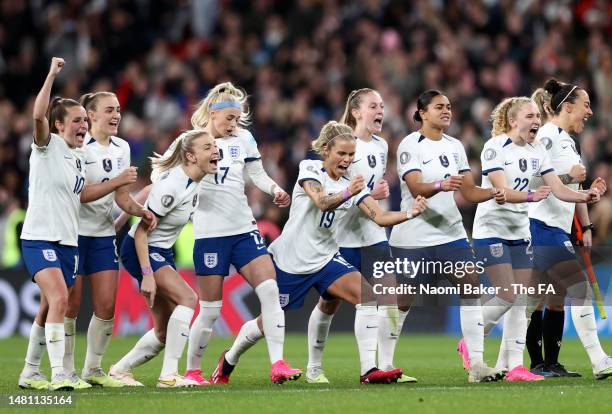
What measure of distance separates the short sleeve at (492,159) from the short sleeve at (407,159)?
1.95 ft

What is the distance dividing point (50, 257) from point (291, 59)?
40.8 feet

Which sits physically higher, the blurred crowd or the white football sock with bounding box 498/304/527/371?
the blurred crowd

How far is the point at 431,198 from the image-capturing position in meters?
10.6

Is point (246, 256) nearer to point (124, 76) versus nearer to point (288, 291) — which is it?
point (288, 291)

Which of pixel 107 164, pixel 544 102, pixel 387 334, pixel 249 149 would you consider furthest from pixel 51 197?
pixel 544 102

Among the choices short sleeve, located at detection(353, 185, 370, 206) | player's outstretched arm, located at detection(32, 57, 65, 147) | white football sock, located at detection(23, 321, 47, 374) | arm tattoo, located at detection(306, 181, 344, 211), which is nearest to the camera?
player's outstretched arm, located at detection(32, 57, 65, 147)

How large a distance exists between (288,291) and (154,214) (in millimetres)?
1295

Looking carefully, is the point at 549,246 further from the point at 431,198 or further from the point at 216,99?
the point at 216,99

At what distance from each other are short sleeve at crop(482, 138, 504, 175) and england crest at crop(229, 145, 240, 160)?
6.88 feet

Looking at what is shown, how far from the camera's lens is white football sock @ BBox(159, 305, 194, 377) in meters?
10.1

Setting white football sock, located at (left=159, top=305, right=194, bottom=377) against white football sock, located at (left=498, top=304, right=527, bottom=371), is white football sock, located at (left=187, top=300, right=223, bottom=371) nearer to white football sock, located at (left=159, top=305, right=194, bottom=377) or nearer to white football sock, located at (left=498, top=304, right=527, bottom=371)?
white football sock, located at (left=159, top=305, right=194, bottom=377)

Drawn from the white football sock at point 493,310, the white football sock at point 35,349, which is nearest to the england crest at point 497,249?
the white football sock at point 493,310

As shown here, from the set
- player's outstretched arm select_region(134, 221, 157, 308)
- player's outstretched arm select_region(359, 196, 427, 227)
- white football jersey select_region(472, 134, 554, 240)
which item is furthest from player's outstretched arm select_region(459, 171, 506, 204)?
player's outstretched arm select_region(134, 221, 157, 308)

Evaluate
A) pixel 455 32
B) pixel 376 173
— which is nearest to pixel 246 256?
pixel 376 173
